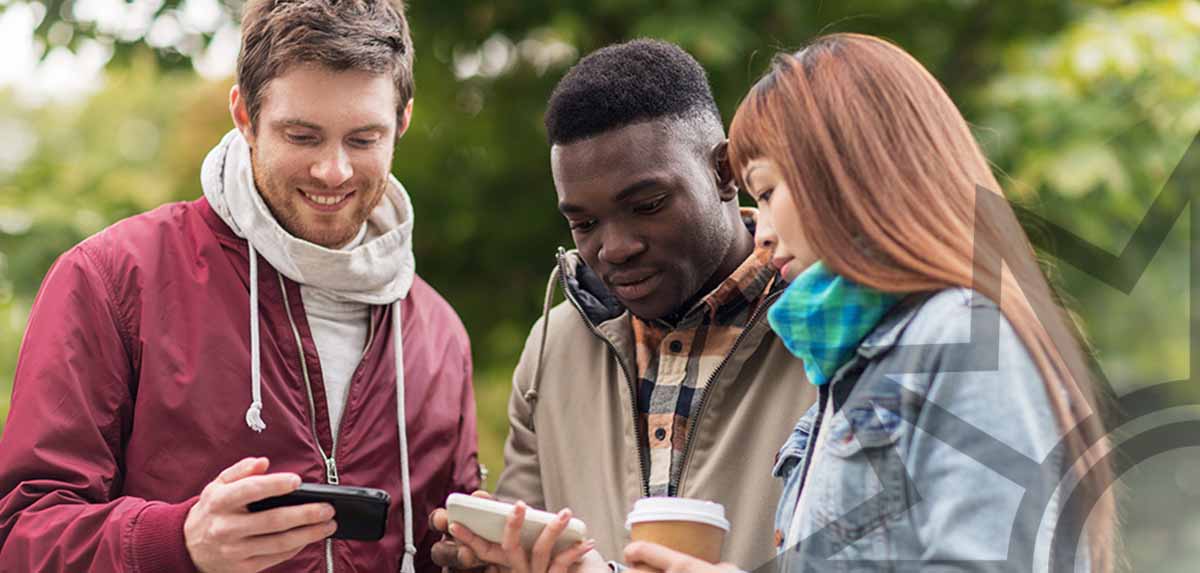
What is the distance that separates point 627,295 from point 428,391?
0.61m

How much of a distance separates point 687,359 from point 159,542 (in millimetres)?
1166

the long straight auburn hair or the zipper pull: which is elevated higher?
the long straight auburn hair

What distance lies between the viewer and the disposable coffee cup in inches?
91.0

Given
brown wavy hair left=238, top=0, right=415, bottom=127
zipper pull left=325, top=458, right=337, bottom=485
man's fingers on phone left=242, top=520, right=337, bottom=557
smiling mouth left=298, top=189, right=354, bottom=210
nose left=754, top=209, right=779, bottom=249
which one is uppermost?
brown wavy hair left=238, top=0, right=415, bottom=127

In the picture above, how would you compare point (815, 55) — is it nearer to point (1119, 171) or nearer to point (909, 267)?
point (909, 267)

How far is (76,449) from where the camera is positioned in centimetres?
276

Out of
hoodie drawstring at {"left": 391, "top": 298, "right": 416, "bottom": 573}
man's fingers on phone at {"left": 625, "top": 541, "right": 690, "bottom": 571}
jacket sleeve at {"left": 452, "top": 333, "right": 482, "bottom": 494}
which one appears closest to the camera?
man's fingers on phone at {"left": 625, "top": 541, "right": 690, "bottom": 571}

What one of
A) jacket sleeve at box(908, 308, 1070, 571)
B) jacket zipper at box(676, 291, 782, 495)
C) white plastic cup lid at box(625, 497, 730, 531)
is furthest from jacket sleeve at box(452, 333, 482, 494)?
jacket sleeve at box(908, 308, 1070, 571)

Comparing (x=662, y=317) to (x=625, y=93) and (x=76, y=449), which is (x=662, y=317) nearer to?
(x=625, y=93)

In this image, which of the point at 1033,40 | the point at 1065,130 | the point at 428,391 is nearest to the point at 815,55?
the point at 428,391

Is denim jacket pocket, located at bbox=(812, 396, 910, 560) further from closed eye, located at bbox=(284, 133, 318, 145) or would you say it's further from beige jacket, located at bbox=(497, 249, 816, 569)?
closed eye, located at bbox=(284, 133, 318, 145)

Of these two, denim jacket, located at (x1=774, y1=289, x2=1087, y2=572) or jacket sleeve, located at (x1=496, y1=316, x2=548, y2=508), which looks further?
jacket sleeve, located at (x1=496, y1=316, x2=548, y2=508)

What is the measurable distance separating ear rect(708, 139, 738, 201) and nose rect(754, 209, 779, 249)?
27.2 inches

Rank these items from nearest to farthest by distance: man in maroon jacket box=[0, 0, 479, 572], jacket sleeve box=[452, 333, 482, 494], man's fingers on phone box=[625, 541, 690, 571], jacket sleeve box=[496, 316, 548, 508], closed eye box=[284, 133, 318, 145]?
man's fingers on phone box=[625, 541, 690, 571] → man in maroon jacket box=[0, 0, 479, 572] → closed eye box=[284, 133, 318, 145] → jacket sleeve box=[496, 316, 548, 508] → jacket sleeve box=[452, 333, 482, 494]
